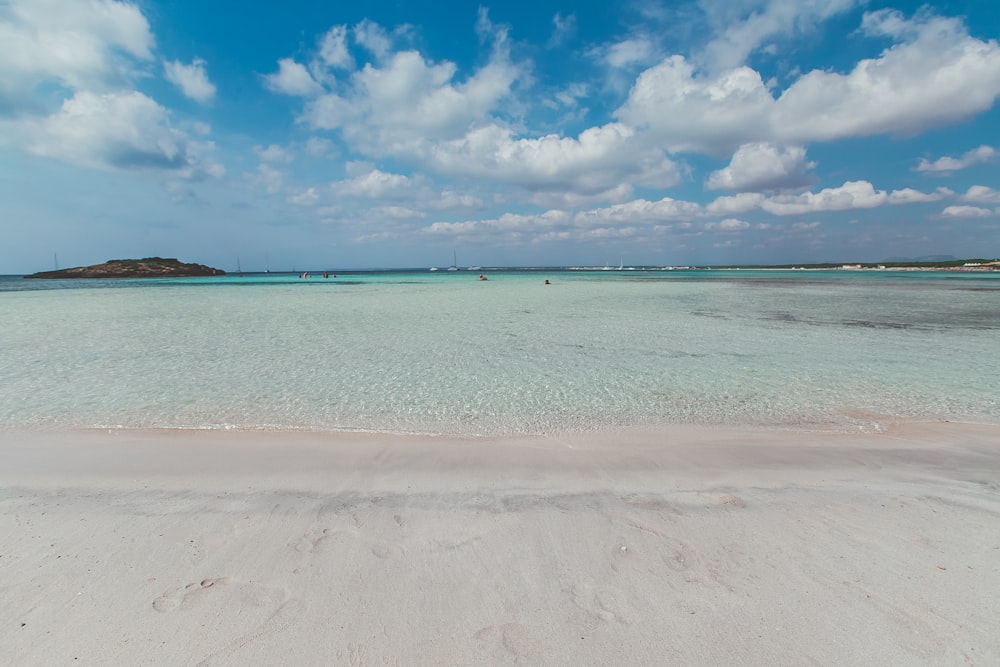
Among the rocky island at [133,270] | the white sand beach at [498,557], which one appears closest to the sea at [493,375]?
the white sand beach at [498,557]

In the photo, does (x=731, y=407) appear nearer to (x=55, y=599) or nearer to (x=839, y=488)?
(x=839, y=488)

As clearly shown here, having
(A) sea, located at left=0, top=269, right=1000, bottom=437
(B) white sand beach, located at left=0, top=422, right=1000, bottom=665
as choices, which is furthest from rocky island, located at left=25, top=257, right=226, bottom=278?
(B) white sand beach, located at left=0, top=422, right=1000, bottom=665

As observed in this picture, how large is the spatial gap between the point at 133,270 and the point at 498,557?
4900 inches

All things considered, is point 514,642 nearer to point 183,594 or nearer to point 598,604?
point 598,604

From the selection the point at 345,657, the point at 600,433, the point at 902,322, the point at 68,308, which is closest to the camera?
the point at 345,657

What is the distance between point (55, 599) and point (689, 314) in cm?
2305

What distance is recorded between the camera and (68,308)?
83.0ft

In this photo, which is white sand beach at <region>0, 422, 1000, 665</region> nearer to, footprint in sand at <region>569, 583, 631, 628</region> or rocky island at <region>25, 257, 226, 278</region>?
footprint in sand at <region>569, 583, 631, 628</region>

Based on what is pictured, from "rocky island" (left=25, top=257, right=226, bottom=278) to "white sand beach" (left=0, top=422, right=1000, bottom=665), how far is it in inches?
4498

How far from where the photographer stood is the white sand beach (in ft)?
8.35

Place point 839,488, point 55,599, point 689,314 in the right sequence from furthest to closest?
point 689,314 → point 839,488 → point 55,599

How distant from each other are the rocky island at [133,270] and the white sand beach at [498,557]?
114 metres

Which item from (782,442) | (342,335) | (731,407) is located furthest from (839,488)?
(342,335)

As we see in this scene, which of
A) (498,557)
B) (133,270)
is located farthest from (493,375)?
(133,270)
